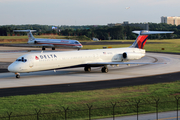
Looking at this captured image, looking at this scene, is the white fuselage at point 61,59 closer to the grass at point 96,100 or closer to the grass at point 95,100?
the grass at point 96,100

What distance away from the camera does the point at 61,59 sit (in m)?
35.7

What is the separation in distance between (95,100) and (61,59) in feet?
45.7

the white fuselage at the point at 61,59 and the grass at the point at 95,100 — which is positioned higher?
the white fuselage at the point at 61,59

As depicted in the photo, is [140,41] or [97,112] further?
[140,41]

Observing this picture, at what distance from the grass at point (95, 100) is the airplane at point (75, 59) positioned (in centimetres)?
923

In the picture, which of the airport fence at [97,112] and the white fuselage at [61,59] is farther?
the white fuselage at [61,59]

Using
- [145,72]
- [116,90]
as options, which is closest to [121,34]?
[145,72]

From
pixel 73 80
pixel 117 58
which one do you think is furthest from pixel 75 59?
pixel 117 58

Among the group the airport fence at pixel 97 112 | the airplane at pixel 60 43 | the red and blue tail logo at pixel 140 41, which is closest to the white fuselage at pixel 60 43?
the airplane at pixel 60 43

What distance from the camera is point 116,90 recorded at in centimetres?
2733

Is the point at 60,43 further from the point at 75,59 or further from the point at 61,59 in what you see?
the point at 61,59

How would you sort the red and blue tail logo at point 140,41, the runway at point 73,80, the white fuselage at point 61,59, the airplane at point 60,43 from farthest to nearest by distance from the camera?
the airplane at point 60,43 < the red and blue tail logo at point 140,41 < the white fuselage at point 61,59 < the runway at point 73,80

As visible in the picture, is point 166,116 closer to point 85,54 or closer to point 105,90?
point 105,90

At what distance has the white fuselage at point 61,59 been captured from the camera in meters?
33.3
